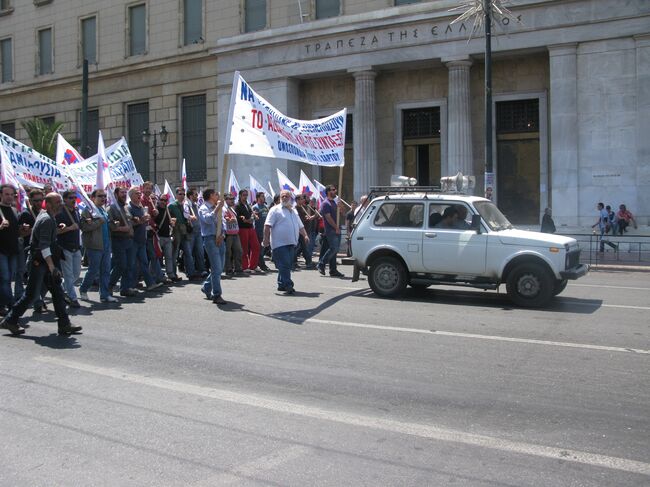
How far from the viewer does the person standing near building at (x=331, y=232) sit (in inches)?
587

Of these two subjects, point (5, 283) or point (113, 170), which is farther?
point (113, 170)

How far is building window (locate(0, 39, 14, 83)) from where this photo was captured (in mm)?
40219

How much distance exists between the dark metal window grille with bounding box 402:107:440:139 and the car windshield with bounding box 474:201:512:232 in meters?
16.6

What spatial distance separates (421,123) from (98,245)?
1908cm

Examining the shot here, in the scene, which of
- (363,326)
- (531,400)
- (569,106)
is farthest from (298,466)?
(569,106)

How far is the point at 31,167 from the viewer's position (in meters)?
12.4

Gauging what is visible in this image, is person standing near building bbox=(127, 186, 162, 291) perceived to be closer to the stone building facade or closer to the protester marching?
the protester marching


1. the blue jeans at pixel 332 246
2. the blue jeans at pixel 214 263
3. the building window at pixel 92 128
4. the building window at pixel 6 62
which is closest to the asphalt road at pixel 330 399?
the blue jeans at pixel 214 263

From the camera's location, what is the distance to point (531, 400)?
571 centimetres

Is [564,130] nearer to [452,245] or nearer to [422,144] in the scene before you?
[422,144]

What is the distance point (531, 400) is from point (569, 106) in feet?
65.3

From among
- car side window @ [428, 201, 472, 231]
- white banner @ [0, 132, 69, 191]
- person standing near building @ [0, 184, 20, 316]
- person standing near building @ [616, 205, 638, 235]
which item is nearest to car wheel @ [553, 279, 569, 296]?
car side window @ [428, 201, 472, 231]

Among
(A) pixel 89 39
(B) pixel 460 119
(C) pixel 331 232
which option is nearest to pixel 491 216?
(C) pixel 331 232

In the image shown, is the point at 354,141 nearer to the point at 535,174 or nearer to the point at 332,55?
the point at 332,55
